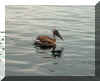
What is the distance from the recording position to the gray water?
4285 mm

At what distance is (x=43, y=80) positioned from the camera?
160 inches

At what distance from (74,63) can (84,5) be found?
3.22ft

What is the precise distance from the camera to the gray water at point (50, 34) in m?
4.29

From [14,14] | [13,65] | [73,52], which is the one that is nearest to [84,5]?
[73,52]

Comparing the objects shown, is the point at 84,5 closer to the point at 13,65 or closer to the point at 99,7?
the point at 99,7

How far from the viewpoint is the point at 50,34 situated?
172 inches
